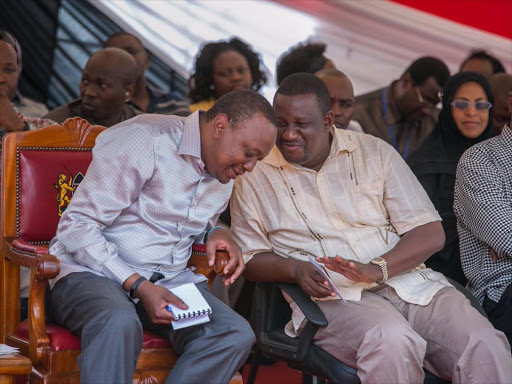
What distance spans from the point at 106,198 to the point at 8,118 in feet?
4.35

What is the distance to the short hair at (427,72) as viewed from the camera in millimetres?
6320

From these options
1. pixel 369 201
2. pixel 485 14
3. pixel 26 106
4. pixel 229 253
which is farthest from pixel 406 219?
pixel 485 14

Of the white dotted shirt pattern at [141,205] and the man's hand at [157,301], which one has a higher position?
the white dotted shirt pattern at [141,205]

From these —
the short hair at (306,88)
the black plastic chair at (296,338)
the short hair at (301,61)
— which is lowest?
the black plastic chair at (296,338)

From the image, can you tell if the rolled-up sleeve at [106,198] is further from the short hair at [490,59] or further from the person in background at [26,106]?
the short hair at [490,59]

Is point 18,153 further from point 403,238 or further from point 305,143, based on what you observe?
point 403,238

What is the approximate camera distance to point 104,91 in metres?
5.19

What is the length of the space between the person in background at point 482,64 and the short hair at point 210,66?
1.67 meters

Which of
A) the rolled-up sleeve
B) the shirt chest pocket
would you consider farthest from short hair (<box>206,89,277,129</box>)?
the shirt chest pocket

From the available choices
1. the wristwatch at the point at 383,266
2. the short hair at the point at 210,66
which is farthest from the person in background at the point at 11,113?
the wristwatch at the point at 383,266

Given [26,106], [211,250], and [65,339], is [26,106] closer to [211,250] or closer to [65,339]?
[211,250]

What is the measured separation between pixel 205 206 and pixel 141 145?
1.38 feet

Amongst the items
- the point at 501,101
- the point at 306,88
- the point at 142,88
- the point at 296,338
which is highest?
the point at 306,88

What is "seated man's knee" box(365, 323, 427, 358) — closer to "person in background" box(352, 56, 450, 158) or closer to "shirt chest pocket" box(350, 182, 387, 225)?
"shirt chest pocket" box(350, 182, 387, 225)
